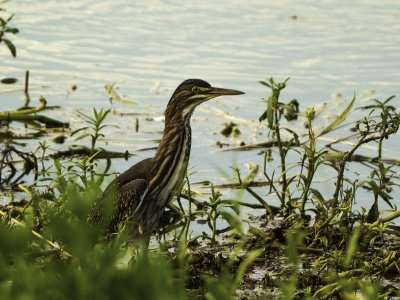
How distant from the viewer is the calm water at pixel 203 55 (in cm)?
964

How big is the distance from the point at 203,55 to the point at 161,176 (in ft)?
16.1

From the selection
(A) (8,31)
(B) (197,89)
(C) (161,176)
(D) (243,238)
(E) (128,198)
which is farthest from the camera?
(A) (8,31)

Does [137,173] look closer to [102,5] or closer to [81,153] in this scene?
[81,153]

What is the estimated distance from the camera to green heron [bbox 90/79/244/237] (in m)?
6.27

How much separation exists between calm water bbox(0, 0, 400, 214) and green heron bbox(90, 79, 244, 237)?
139 centimetres

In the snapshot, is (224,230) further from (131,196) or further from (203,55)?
(203,55)

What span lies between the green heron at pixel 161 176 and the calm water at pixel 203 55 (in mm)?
1388

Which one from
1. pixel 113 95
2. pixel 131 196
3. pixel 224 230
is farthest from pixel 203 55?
pixel 131 196

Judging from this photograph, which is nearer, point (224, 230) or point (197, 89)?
point (197, 89)

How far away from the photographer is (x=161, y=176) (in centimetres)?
638

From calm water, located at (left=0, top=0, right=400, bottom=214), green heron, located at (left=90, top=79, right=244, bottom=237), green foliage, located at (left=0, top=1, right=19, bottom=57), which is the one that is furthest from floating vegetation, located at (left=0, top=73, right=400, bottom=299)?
green foliage, located at (left=0, top=1, right=19, bottom=57)

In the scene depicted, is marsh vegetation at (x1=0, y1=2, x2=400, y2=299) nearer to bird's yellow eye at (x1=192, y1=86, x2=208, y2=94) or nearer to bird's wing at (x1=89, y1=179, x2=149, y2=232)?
bird's wing at (x1=89, y1=179, x2=149, y2=232)

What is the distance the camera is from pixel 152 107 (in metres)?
9.84

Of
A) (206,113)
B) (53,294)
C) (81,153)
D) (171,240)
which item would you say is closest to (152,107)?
(206,113)
